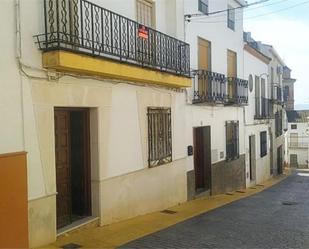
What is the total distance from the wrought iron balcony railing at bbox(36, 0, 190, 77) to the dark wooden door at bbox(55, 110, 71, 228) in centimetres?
141

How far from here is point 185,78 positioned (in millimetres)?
12141

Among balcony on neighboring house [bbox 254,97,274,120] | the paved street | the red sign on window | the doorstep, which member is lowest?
the paved street

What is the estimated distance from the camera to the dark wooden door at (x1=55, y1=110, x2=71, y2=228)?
8197 millimetres

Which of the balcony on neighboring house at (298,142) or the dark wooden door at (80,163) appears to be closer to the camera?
the dark wooden door at (80,163)

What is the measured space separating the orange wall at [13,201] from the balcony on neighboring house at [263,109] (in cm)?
1614

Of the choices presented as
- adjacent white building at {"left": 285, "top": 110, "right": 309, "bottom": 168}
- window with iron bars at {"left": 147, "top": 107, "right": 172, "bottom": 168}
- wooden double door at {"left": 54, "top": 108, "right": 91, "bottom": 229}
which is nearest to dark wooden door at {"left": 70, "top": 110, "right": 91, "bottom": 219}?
wooden double door at {"left": 54, "top": 108, "right": 91, "bottom": 229}

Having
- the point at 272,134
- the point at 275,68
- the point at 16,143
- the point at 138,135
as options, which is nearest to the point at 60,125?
the point at 16,143

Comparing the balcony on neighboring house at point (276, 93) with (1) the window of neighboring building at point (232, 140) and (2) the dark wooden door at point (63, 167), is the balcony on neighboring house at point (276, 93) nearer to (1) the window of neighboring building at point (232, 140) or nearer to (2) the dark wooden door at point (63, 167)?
(1) the window of neighboring building at point (232, 140)

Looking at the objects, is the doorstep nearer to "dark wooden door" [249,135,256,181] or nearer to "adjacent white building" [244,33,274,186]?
"adjacent white building" [244,33,274,186]

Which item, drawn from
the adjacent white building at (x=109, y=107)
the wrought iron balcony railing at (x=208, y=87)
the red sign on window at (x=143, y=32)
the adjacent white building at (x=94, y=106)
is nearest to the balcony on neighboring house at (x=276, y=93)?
the adjacent white building at (x=109, y=107)

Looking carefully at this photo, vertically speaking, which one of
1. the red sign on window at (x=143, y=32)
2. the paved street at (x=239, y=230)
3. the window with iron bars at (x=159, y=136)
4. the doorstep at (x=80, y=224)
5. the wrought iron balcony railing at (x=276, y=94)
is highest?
the red sign on window at (x=143, y=32)

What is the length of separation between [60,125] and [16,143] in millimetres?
1673

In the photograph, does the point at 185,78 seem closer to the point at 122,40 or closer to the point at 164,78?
the point at 164,78

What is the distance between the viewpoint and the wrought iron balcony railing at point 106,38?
7.36 metres
